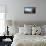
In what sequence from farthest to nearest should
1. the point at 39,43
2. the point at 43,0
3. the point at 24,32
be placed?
the point at 43,0 → the point at 24,32 → the point at 39,43

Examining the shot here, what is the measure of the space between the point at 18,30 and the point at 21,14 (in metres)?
0.70

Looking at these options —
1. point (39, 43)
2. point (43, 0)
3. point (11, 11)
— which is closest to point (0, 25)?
point (11, 11)

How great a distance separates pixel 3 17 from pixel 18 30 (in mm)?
848

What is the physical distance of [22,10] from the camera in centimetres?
504

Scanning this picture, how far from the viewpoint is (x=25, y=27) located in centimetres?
468

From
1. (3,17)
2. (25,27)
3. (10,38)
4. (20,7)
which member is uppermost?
(20,7)

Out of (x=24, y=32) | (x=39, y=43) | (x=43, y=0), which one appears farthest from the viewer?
(x=43, y=0)

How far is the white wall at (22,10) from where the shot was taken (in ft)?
16.4

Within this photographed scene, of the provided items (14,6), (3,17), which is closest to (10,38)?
(3,17)

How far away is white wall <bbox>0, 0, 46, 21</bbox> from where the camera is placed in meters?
5.00

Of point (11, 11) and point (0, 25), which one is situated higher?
point (11, 11)

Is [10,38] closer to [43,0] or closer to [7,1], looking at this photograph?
[7,1]

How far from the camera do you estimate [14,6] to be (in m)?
5.02

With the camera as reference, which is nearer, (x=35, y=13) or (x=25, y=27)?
(x=25, y=27)
